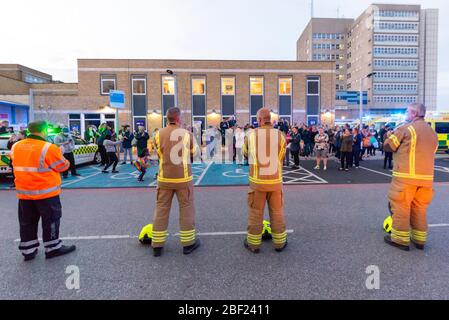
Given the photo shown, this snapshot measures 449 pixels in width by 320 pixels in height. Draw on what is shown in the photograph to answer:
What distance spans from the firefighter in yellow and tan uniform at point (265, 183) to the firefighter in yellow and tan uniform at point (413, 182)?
61.2 inches

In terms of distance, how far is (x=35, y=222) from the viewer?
3.62m

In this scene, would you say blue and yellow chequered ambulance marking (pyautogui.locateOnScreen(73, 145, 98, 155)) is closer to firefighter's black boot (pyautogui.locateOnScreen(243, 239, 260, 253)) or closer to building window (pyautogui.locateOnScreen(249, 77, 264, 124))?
firefighter's black boot (pyautogui.locateOnScreen(243, 239, 260, 253))

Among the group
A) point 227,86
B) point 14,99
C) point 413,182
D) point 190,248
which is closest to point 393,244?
point 413,182

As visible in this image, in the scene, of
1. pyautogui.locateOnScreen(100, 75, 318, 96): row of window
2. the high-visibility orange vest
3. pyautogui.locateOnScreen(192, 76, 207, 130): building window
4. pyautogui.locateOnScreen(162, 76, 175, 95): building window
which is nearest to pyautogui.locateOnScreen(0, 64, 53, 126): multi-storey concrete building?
pyautogui.locateOnScreen(100, 75, 318, 96): row of window

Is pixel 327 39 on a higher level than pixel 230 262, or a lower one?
higher

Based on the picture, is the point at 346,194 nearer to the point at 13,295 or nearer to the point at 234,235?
the point at 234,235

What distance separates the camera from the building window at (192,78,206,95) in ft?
93.1

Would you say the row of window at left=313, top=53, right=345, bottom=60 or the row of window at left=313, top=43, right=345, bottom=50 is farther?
the row of window at left=313, top=53, right=345, bottom=60

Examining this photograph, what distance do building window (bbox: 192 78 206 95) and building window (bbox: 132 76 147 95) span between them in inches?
192

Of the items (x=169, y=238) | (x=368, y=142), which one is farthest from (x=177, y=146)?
(x=368, y=142)

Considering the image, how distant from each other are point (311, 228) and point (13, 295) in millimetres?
3996

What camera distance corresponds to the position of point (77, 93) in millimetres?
28609

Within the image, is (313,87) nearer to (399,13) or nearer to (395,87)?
(395,87)

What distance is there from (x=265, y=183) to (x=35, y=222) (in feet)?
10.00
